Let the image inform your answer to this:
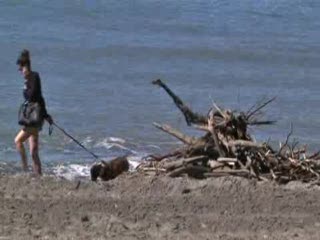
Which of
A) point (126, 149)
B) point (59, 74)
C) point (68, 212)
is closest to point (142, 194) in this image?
point (68, 212)

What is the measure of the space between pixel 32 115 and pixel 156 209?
2.63 metres

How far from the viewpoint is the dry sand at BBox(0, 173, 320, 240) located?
9922 mm

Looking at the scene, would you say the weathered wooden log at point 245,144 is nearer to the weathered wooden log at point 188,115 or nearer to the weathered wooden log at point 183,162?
the weathered wooden log at point 183,162

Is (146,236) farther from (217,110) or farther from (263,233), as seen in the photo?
(217,110)

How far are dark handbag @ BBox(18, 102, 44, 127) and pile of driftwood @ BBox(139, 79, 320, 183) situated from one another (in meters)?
1.19

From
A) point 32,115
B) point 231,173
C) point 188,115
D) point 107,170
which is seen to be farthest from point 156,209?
point 32,115

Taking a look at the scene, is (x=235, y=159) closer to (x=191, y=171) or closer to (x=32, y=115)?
(x=191, y=171)

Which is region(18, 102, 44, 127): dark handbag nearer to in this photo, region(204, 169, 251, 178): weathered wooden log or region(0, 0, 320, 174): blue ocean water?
region(0, 0, 320, 174): blue ocean water

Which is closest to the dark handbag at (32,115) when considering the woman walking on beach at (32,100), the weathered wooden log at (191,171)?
the woman walking on beach at (32,100)

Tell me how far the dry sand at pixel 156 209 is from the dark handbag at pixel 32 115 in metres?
1.14

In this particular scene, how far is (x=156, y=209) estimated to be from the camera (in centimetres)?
1074

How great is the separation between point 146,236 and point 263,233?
3.19ft

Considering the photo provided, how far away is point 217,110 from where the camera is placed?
1263cm

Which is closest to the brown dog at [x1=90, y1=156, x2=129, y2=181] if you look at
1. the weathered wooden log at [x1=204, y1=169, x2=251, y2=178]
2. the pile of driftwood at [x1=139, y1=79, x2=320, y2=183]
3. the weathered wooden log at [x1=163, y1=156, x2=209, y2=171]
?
the pile of driftwood at [x1=139, y1=79, x2=320, y2=183]
